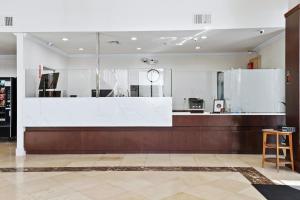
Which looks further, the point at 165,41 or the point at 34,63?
the point at 165,41

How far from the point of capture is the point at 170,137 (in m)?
5.99

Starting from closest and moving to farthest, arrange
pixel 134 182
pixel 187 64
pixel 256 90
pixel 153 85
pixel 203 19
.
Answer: pixel 134 182, pixel 203 19, pixel 153 85, pixel 256 90, pixel 187 64

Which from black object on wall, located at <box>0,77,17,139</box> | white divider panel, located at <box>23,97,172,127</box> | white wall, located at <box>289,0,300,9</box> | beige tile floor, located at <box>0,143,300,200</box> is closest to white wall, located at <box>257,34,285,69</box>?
white wall, located at <box>289,0,300,9</box>

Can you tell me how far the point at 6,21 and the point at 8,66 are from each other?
3.64 meters

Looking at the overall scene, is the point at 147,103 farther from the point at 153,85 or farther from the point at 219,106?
the point at 219,106

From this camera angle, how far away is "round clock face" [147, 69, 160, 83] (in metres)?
6.47

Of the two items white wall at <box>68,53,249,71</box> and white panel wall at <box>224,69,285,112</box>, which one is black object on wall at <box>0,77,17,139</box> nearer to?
white wall at <box>68,53,249,71</box>

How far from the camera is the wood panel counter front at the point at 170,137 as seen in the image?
5949mm

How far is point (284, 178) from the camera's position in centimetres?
422

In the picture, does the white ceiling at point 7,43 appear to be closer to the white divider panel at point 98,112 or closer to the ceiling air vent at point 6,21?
the ceiling air vent at point 6,21

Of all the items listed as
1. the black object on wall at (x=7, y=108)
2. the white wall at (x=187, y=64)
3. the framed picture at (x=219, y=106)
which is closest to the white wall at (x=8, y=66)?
the black object on wall at (x=7, y=108)

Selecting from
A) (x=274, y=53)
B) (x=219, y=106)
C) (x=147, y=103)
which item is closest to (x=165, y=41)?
(x=147, y=103)

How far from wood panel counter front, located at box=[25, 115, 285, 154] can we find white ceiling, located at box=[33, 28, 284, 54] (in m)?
1.99

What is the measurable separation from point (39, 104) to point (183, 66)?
16.8 ft
